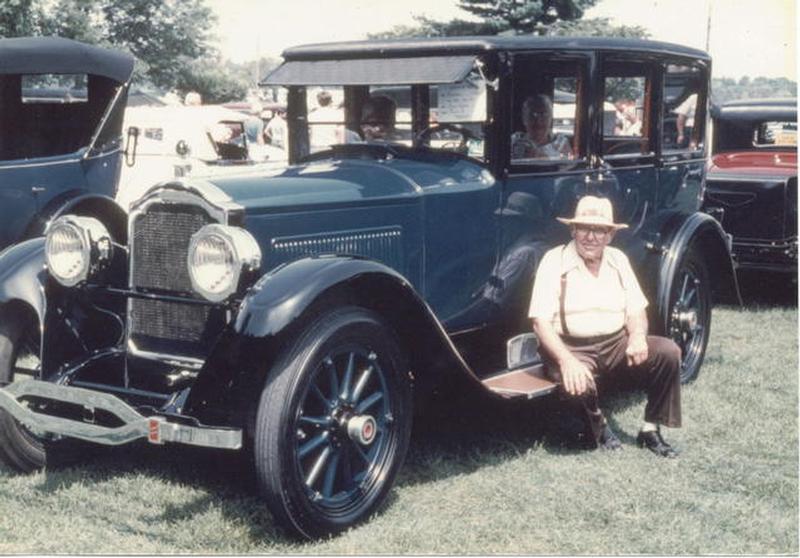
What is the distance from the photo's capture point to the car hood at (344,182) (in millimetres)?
3850

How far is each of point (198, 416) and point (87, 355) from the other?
92 centimetres

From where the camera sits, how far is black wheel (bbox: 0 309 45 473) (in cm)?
412

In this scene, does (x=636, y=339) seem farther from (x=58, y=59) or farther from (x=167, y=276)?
(x=58, y=59)

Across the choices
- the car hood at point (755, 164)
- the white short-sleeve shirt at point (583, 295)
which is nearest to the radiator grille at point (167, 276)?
the white short-sleeve shirt at point (583, 295)

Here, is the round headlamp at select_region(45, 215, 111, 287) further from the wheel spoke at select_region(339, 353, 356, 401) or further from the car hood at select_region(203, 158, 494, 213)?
the wheel spoke at select_region(339, 353, 356, 401)

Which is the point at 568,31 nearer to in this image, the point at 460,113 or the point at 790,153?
the point at 790,153

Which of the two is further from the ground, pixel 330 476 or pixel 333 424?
pixel 333 424

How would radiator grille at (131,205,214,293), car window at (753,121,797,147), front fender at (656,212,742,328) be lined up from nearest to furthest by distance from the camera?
1. radiator grille at (131,205,214,293)
2. front fender at (656,212,742,328)
3. car window at (753,121,797,147)

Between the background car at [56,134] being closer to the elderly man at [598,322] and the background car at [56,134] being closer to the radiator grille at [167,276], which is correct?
the radiator grille at [167,276]

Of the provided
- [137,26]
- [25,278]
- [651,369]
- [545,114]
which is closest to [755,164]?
[545,114]

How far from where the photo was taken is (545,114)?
16.1 ft

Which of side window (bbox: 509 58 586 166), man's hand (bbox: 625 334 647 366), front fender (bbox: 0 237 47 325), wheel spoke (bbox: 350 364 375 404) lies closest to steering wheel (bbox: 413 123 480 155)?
side window (bbox: 509 58 586 166)

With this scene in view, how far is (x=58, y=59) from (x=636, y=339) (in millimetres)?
4832

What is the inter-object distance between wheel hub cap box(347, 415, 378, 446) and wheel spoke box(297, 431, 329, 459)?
9 cm
